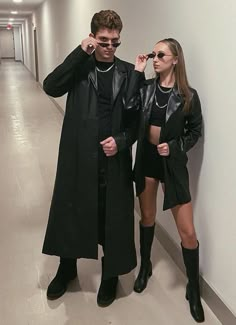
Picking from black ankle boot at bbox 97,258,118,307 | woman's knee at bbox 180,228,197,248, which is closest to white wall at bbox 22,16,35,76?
black ankle boot at bbox 97,258,118,307

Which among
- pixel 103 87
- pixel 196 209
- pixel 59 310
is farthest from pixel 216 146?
pixel 59 310

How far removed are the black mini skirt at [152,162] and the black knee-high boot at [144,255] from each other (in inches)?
Result: 14.5

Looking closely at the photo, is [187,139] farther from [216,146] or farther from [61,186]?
[61,186]

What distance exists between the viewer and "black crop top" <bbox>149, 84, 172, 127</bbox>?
1880 millimetres

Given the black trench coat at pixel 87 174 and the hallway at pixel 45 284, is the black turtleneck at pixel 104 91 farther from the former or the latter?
the hallway at pixel 45 284

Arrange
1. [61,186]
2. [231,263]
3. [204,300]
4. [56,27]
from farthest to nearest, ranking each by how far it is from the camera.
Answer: [56,27] → [204,300] → [61,186] → [231,263]

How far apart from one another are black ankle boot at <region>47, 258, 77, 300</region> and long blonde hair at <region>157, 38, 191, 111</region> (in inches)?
45.5

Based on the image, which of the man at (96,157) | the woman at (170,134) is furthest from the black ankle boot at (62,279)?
the woman at (170,134)

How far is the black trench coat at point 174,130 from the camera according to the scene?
184cm

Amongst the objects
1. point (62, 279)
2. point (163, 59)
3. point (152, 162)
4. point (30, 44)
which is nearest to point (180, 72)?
point (163, 59)

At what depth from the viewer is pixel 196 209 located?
2148 millimetres

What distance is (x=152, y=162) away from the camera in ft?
6.64

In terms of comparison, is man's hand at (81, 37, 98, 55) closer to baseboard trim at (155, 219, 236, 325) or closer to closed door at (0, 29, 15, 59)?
baseboard trim at (155, 219, 236, 325)

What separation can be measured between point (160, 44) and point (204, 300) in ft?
4.75
